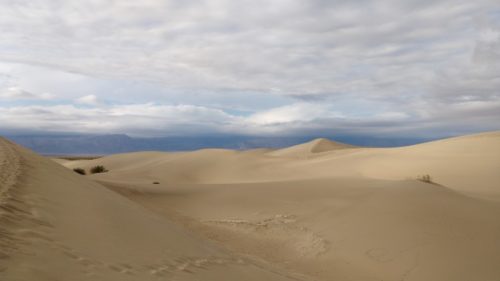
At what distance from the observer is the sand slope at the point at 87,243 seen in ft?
15.3

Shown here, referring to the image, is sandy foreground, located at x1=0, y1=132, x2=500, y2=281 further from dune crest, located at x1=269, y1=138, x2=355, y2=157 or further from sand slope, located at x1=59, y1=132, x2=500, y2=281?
dune crest, located at x1=269, y1=138, x2=355, y2=157

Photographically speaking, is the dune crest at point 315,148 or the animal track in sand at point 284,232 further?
the dune crest at point 315,148

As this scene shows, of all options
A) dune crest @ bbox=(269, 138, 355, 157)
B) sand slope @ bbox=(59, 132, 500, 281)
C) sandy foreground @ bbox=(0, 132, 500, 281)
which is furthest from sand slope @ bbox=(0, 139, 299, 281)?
dune crest @ bbox=(269, 138, 355, 157)

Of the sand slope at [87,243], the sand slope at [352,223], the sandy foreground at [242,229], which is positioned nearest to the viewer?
the sand slope at [87,243]

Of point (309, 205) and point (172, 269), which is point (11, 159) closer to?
point (172, 269)

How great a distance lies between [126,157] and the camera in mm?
58312

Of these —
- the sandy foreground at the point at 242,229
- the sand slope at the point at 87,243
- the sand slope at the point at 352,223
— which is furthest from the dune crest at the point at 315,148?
the sand slope at the point at 87,243

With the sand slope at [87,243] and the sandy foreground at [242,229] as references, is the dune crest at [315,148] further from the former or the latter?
the sand slope at [87,243]

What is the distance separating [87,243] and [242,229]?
26.7 ft

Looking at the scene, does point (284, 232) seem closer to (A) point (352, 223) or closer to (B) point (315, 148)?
(A) point (352, 223)

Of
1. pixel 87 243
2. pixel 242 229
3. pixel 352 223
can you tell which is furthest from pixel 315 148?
pixel 87 243

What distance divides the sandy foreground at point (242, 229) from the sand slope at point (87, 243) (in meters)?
0.03

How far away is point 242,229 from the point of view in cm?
1361

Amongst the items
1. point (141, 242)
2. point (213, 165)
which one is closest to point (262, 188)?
point (141, 242)
